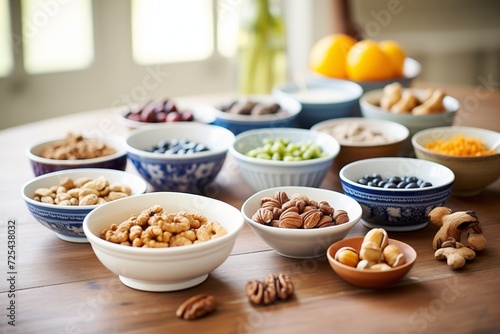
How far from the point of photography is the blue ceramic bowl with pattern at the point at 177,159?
5.70 feet

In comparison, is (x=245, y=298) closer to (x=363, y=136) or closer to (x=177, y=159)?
(x=177, y=159)

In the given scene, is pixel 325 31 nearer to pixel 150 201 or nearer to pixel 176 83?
pixel 176 83

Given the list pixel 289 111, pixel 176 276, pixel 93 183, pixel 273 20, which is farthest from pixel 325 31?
pixel 176 276

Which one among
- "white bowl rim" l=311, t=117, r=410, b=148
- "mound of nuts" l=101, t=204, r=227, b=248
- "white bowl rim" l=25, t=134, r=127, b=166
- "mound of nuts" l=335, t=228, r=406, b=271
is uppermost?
"white bowl rim" l=311, t=117, r=410, b=148

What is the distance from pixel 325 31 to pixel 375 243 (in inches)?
109

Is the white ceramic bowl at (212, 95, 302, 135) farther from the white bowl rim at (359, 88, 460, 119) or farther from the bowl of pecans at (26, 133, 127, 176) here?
the bowl of pecans at (26, 133, 127, 176)

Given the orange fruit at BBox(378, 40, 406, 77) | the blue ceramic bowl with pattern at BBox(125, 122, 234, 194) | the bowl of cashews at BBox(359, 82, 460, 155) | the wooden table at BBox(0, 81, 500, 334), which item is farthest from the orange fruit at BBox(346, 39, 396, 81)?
the wooden table at BBox(0, 81, 500, 334)

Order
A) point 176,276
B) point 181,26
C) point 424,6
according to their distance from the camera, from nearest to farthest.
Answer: point 176,276 → point 181,26 → point 424,6

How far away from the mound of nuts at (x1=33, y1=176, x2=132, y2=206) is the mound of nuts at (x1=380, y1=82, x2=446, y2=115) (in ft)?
2.96

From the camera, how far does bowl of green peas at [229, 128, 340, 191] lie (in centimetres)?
170

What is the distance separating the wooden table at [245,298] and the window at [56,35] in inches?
78.6

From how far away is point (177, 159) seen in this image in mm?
1728

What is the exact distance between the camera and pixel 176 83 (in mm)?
3852

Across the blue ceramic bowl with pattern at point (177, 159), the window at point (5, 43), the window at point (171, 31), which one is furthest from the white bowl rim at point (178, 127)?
the window at point (171, 31)
